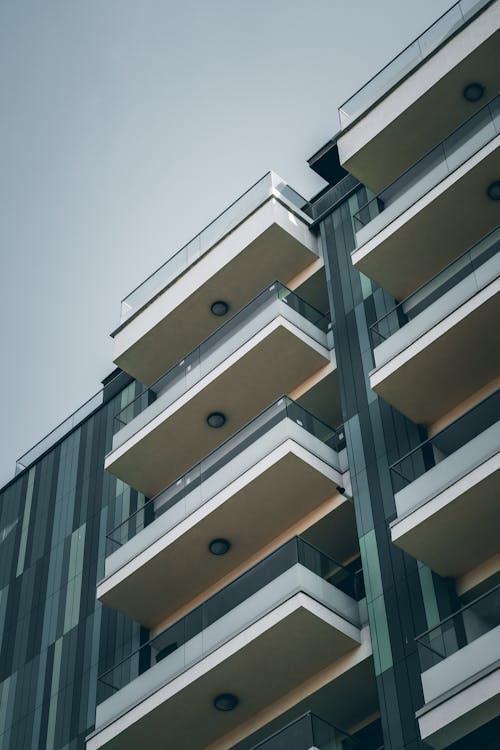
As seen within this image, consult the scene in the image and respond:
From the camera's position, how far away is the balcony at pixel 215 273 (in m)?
32.9

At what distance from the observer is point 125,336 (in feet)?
115

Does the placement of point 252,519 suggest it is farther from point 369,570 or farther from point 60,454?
point 60,454

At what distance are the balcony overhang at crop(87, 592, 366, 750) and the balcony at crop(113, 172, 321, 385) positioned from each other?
35.6ft

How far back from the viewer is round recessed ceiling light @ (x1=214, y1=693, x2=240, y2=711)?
26.2m

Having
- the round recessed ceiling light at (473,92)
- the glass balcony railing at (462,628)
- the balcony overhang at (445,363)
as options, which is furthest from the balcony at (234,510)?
the round recessed ceiling light at (473,92)

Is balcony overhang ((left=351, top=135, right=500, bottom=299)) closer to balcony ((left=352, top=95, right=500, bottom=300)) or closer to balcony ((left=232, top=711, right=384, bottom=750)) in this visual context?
balcony ((left=352, top=95, right=500, bottom=300))

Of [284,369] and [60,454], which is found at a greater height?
[60,454]

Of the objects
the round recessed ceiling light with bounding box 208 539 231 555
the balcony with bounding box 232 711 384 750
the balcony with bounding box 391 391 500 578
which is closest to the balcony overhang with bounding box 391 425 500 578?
the balcony with bounding box 391 391 500 578

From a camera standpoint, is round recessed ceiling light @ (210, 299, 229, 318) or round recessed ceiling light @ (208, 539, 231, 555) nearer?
round recessed ceiling light @ (208, 539, 231, 555)

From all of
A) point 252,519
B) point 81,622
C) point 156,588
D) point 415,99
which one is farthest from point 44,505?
point 415,99

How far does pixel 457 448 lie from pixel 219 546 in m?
6.82

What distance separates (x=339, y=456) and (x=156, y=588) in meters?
5.70

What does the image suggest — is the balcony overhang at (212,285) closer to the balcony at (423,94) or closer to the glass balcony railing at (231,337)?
the glass balcony railing at (231,337)

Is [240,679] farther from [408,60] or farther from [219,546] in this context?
[408,60]
